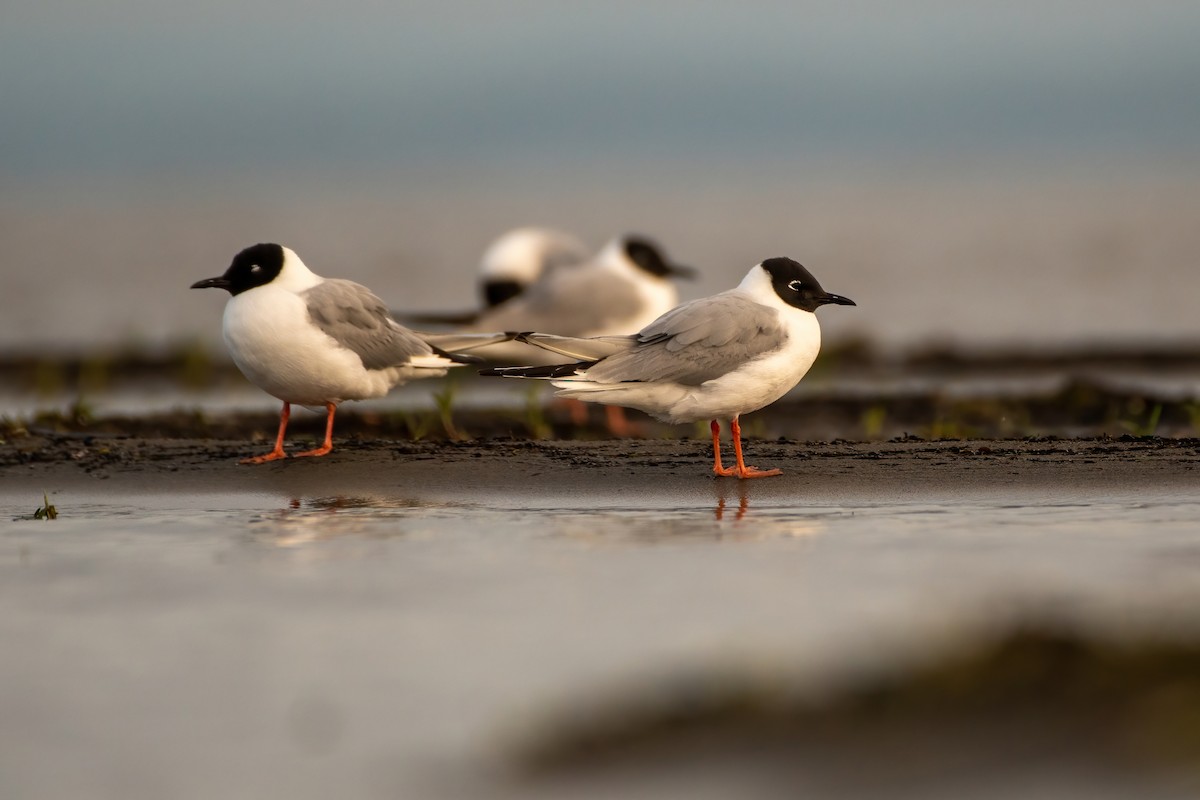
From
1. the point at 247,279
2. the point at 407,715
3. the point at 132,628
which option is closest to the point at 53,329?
the point at 247,279

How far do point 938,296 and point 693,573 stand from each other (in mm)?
16077

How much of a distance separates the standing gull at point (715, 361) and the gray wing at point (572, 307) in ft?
13.4

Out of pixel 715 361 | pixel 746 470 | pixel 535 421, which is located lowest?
pixel 746 470

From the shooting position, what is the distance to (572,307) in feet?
40.1

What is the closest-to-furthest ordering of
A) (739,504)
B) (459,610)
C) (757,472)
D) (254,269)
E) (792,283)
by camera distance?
(459,610), (739,504), (757,472), (792,283), (254,269)

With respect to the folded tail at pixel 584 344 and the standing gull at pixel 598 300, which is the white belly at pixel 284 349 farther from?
the standing gull at pixel 598 300

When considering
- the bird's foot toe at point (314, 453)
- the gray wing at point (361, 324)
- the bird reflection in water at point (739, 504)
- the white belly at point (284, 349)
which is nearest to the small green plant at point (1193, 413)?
the bird reflection in water at point (739, 504)

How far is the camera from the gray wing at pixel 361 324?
8359 millimetres

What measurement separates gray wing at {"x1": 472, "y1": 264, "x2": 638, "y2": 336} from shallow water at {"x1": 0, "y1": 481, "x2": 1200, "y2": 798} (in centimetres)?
498

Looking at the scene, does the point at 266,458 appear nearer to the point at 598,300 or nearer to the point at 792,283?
the point at 792,283

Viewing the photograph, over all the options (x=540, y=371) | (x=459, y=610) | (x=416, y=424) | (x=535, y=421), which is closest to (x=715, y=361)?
(x=540, y=371)

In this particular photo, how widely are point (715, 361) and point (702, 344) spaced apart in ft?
0.32

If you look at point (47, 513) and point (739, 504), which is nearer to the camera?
point (47, 513)

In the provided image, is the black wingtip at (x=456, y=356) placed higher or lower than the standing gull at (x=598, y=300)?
lower
